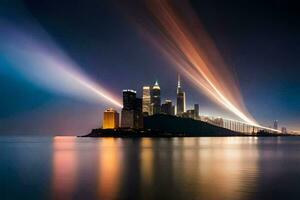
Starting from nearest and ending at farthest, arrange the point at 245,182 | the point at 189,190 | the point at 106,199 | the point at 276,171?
the point at 106,199, the point at 189,190, the point at 245,182, the point at 276,171

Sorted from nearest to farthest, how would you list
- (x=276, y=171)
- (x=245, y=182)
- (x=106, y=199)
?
(x=106, y=199), (x=245, y=182), (x=276, y=171)

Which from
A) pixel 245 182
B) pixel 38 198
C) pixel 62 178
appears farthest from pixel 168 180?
pixel 38 198

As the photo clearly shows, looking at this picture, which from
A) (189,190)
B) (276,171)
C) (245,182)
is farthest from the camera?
(276,171)

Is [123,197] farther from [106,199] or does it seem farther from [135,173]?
[135,173]

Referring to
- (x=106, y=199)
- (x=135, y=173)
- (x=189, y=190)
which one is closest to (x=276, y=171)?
(x=135, y=173)

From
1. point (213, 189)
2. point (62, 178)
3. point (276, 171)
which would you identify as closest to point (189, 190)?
point (213, 189)

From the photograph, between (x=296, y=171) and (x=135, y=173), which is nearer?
(x=135, y=173)

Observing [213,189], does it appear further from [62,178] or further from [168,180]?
[62,178]

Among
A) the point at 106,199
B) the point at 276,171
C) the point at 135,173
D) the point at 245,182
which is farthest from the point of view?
the point at 276,171

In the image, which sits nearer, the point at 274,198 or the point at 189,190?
the point at 274,198
